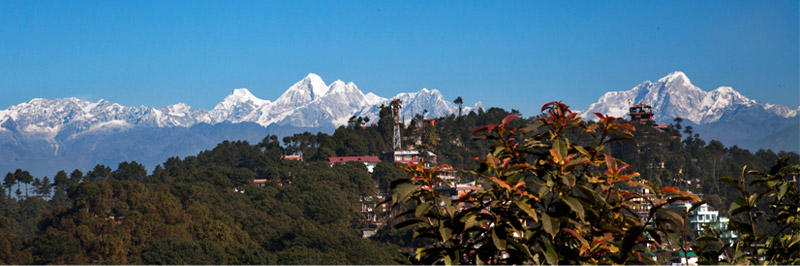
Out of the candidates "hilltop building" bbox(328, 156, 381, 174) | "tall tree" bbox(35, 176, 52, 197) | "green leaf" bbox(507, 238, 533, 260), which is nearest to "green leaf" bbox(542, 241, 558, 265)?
"green leaf" bbox(507, 238, 533, 260)

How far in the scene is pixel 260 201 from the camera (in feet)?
201

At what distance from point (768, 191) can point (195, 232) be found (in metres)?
51.2

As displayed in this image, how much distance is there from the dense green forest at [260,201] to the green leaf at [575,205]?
28706 millimetres

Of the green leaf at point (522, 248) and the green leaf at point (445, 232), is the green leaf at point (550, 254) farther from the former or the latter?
the green leaf at point (445, 232)

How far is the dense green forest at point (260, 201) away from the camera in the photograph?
4812cm

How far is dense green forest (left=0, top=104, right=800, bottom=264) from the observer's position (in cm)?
4812

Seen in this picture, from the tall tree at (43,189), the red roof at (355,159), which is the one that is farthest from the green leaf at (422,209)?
the tall tree at (43,189)

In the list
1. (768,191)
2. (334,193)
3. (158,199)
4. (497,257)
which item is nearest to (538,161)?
(497,257)

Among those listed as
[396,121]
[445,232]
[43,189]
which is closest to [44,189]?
[43,189]

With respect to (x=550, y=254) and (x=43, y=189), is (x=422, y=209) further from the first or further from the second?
(x=43, y=189)

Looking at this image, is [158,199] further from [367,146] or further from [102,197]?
[367,146]

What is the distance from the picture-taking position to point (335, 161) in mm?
74875

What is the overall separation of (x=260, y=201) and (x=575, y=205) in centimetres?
6048

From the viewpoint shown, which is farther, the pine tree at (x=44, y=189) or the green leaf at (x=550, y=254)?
the pine tree at (x=44, y=189)
